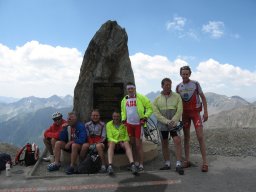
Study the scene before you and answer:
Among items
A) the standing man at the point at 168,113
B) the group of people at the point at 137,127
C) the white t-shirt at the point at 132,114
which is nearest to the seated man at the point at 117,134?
the group of people at the point at 137,127

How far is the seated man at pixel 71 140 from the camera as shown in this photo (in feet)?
28.6

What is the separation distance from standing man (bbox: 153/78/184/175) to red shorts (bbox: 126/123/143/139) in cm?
58

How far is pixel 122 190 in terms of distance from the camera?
276 inches

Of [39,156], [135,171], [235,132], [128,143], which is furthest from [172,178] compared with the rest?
[235,132]

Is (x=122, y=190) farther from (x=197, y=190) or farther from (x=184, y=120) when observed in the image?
(x=184, y=120)

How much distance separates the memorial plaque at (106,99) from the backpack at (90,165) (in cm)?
191

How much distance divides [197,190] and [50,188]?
11.1 feet

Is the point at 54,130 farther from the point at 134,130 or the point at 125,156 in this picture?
the point at 134,130

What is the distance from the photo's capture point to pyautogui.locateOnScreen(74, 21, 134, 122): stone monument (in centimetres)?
1024

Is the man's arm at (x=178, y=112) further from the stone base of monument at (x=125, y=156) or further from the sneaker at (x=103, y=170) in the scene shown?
the sneaker at (x=103, y=170)

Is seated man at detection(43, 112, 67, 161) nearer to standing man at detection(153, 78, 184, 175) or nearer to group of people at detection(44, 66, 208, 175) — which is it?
group of people at detection(44, 66, 208, 175)

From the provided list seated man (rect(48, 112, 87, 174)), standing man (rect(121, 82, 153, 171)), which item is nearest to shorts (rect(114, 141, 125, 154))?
standing man (rect(121, 82, 153, 171))

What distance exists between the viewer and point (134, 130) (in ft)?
28.6

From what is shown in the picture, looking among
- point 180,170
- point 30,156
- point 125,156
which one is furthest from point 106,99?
point 180,170
